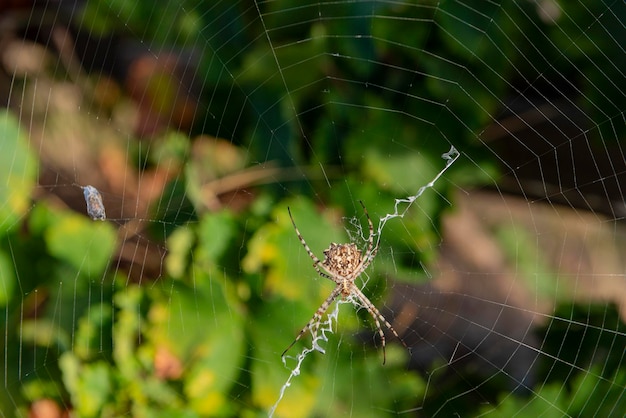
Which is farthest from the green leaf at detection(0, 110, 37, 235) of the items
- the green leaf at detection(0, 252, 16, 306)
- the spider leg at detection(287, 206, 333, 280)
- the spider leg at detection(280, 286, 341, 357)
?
the spider leg at detection(280, 286, 341, 357)

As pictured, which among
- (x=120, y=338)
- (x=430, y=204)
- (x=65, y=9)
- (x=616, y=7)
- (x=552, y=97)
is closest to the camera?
(x=120, y=338)

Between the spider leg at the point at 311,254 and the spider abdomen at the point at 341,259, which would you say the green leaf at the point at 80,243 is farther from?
the spider abdomen at the point at 341,259

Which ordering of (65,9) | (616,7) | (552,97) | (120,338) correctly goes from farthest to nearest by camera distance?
(65,9), (552,97), (616,7), (120,338)

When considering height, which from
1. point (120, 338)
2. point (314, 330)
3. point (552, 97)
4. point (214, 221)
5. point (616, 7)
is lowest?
point (120, 338)

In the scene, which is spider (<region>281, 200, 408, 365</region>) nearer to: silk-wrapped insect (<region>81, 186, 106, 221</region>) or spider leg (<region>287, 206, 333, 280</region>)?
spider leg (<region>287, 206, 333, 280</region>)

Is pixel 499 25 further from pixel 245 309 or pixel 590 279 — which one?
pixel 590 279

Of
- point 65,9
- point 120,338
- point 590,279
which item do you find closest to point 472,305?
point 590,279

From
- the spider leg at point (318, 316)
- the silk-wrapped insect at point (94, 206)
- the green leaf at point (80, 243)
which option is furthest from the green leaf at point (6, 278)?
the spider leg at point (318, 316)

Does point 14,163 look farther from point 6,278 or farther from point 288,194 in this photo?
point 288,194
